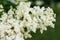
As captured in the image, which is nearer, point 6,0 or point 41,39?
point 6,0

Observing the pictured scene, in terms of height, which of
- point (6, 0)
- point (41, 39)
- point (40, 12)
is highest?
point (6, 0)

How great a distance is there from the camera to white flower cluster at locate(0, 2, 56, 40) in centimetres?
114

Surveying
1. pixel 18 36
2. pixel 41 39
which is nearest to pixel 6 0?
pixel 41 39

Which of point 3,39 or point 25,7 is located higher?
point 25,7

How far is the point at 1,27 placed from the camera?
44.6 inches

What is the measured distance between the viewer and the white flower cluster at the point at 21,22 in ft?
3.75

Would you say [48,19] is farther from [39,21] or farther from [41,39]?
[41,39]

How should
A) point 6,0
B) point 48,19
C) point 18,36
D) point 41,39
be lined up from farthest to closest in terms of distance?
point 41,39 < point 6,0 < point 48,19 < point 18,36

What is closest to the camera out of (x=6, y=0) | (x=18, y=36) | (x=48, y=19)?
(x=18, y=36)

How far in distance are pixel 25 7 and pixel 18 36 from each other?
0.14 meters

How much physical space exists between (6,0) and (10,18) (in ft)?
1.40

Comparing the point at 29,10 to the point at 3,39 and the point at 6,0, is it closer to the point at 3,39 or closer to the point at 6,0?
the point at 3,39

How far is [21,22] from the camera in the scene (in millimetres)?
1157

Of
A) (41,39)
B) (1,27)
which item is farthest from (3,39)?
(41,39)
